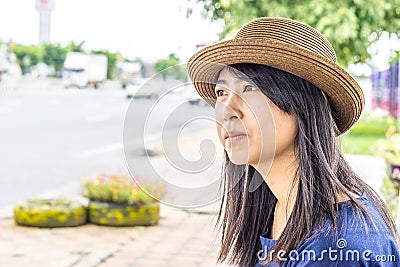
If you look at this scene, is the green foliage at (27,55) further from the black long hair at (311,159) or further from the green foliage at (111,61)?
the black long hair at (311,159)

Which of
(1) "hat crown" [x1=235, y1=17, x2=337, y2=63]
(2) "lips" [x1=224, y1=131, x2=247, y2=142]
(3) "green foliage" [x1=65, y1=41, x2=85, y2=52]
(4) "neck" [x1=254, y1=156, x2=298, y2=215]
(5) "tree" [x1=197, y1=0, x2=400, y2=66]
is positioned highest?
(3) "green foliage" [x1=65, y1=41, x2=85, y2=52]

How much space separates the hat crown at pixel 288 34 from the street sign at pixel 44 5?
4.61 metres

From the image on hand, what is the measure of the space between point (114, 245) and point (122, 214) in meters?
0.46

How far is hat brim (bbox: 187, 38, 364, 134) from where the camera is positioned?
1.00 metres

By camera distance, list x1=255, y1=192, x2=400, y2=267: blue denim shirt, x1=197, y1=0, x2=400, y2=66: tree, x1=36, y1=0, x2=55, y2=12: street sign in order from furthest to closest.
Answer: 1. x1=36, y1=0, x2=55, y2=12: street sign
2. x1=197, y1=0, x2=400, y2=66: tree
3. x1=255, y1=192, x2=400, y2=267: blue denim shirt

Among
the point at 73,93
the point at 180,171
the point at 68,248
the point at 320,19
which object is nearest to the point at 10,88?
the point at 73,93

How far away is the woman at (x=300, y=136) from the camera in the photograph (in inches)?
38.6

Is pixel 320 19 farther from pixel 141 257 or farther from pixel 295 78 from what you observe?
pixel 295 78

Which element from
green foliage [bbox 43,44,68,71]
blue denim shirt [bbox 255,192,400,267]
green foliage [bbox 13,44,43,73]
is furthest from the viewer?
green foliage [bbox 13,44,43,73]

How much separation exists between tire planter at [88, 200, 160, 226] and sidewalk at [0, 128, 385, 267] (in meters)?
0.05

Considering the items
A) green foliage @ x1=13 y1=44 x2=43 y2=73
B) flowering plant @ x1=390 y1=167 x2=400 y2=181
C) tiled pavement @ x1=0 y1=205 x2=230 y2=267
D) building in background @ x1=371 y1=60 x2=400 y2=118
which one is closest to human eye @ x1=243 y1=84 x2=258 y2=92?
tiled pavement @ x1=0 y1=205 x2=230 y2=267

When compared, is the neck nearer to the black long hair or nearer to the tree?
the black long hair

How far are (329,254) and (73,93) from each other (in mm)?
18069

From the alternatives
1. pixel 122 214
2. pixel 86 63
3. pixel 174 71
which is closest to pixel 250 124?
pixel 174 71
